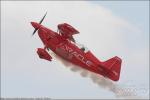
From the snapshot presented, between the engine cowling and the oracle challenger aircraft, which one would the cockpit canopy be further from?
the engine cowling

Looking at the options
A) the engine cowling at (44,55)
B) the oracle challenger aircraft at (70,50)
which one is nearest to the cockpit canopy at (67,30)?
the oracle challenger aircraft at (70,50)

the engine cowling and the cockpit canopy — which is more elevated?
the cockpit canopy

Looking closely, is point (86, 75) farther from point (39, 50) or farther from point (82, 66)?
point (39, 50)

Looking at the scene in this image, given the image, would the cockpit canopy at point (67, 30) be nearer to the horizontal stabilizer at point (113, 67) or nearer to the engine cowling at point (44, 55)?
the engine cowling at point (44, 55)

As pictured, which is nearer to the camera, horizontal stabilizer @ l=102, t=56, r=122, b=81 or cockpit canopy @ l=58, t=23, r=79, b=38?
cockpit canopy @ l=58, t=23, r=79, b=38

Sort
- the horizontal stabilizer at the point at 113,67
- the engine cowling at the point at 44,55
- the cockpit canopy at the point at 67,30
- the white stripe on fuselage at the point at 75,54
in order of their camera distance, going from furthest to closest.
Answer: the horizontal stabilizer at the point at 113,67
the white stripe on fuselage at the point at 75,54
the cockpit canopy at the point at 67,30
the engine cowling at the point at 44,55

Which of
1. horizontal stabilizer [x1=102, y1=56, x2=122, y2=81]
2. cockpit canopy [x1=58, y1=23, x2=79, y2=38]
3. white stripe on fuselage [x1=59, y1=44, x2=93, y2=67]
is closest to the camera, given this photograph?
cockpit canopy [x1=58, y1=23, x2=79, y2=38]

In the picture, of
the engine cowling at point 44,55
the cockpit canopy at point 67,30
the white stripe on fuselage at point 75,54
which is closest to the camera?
the engine cowling at point 44,55

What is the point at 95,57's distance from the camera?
43.6 meters

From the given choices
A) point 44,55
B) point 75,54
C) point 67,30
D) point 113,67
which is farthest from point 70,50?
point 113,67

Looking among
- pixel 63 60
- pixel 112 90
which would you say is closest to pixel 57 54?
pixel 63 60

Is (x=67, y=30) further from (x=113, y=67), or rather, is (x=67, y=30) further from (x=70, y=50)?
(x=113, y=67)

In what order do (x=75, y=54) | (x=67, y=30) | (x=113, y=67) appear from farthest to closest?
(x=113, y=67)
(x=75, y=54)
(x=67, y=30)

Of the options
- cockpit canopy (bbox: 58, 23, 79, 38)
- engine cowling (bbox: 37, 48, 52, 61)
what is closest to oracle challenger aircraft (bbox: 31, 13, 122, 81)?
cockpit canopy (bbox: 58, 23, 79, 38)
